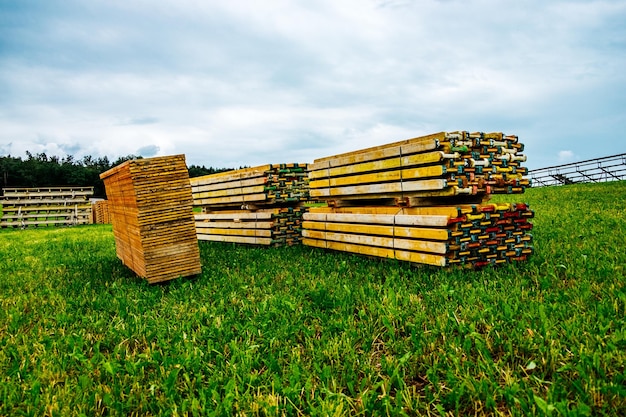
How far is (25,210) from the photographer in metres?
24.5

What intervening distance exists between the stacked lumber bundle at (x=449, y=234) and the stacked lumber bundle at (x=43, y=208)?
24.0m

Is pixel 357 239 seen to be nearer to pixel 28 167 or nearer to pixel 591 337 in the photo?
pixel 591 337

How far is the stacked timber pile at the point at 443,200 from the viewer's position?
19.7 ft

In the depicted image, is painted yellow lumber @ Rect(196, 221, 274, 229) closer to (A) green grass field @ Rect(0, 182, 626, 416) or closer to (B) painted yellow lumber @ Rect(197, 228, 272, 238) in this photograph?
(B) painted yellow lumber @ Rect(197, 228, 272, 238)

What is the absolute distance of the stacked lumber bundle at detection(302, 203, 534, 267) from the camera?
5.99 m

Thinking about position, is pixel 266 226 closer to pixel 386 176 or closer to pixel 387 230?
pixel 387 230

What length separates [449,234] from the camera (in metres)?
5.91

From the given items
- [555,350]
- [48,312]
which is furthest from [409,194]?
[48,312]

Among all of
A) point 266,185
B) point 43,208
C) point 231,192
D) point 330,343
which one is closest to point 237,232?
point 231,192

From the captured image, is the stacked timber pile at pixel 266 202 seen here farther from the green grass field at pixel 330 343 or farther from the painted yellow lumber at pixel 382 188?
the green grass field at pixel 330 343

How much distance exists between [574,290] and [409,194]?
2.79 meters

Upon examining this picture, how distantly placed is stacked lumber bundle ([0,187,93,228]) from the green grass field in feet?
71.0

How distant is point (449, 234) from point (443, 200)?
0.99 meters

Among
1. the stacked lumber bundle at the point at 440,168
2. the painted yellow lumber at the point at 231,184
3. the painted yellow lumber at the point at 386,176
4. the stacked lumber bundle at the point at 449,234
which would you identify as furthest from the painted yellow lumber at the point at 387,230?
the painted yellow lumber at the point at 231,184
